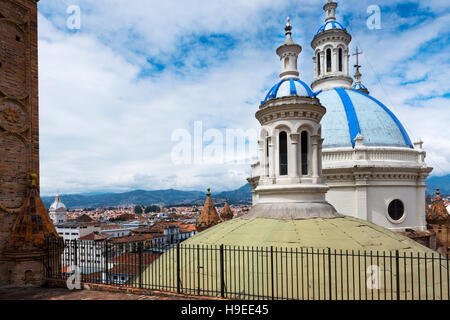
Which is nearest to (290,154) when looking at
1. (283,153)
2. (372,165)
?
(283,153)

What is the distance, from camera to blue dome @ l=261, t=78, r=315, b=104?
13.1 m

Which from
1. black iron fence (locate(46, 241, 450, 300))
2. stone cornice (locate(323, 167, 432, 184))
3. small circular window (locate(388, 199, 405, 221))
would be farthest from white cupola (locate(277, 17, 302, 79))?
small circular window (locate(388, 199, 405, 221))

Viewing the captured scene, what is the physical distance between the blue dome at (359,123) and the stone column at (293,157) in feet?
27.2

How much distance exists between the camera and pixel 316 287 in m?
8.38

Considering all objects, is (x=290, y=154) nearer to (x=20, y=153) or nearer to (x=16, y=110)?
(x=20, y=153)

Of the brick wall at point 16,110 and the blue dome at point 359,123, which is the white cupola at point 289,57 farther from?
the brick wall at point 16,110

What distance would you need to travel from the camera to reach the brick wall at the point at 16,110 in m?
9.91

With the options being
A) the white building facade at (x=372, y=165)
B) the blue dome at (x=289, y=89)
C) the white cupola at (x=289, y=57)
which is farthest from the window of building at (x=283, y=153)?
the white building facade at (x=372, y=165)

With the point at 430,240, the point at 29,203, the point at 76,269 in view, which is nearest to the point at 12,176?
the point at 29,203

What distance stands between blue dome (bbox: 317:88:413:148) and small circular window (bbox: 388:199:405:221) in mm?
3865

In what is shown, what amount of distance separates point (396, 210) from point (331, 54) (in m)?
14.1

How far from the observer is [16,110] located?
10453mm
